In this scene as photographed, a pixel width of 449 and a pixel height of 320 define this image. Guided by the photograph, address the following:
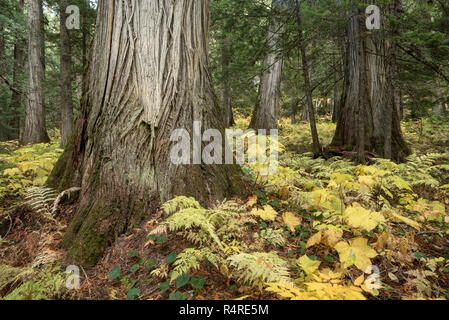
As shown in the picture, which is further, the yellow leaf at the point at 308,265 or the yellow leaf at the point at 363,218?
the yellow leaf at the point at 363,218

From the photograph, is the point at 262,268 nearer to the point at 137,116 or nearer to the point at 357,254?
the point at 357,254

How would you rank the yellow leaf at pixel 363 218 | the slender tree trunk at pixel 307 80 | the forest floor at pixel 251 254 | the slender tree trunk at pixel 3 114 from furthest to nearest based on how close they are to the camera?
the slender tree trunk at pixel 3 114 < the slender tree trunk at pixel 307 80 < the yellow leaf at pixel 363 218 < the forest floor at pixel 251 254

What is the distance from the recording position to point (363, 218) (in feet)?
7.57

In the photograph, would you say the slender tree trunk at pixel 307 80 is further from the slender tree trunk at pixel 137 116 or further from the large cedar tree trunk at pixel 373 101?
the slender tree trunk at pixel 137 116

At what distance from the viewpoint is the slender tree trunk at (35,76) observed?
8.47 meters

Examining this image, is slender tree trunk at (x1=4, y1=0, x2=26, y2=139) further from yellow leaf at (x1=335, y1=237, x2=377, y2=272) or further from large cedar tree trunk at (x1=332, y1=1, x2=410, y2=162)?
yellow leaf at (x1=335, y1=237, x2=377, y2=272)

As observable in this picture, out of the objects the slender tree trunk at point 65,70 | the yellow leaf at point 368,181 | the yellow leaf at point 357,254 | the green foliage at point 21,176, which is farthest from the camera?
the slender tree trunk at point 65,70

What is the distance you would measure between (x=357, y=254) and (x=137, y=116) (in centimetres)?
276

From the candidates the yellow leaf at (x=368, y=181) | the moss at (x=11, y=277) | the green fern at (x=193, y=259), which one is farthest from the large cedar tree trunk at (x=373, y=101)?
the moss at (x=11, y=277)

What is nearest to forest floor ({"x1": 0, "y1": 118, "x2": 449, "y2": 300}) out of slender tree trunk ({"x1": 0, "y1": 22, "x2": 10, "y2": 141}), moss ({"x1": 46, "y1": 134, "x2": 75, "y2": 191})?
moss ({"x1": 46, "y1": 134, "x2": 75, "y2": 191})

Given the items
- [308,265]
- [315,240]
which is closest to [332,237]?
[315,240]

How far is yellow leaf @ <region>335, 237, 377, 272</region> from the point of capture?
2.03m

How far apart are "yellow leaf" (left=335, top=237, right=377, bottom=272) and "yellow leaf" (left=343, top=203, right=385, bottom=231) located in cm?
15

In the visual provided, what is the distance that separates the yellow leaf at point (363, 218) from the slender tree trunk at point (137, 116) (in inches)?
59.6
